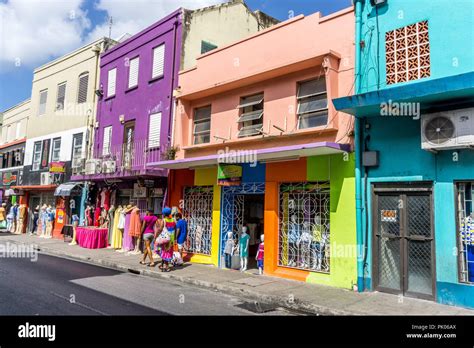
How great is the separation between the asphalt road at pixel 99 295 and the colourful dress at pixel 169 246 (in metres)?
0.85

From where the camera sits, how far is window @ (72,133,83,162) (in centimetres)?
2036

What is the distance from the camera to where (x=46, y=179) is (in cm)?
2211

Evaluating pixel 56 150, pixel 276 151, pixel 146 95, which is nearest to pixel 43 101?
pixel 56 150

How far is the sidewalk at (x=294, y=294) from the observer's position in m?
7.38

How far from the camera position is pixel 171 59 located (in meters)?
15.5

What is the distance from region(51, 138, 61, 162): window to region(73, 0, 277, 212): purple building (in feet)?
11.0

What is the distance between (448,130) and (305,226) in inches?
171

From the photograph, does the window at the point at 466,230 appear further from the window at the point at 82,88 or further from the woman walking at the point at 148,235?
the window at the point at 82,88

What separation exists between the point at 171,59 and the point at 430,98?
10747mm

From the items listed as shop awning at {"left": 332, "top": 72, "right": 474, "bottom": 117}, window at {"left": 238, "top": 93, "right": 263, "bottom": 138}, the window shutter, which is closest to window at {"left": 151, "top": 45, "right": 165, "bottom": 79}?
window at {"left": 238, "top": 93, "right": 263, "bottom": 138}

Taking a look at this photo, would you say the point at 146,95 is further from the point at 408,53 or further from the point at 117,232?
the point at 408,53
